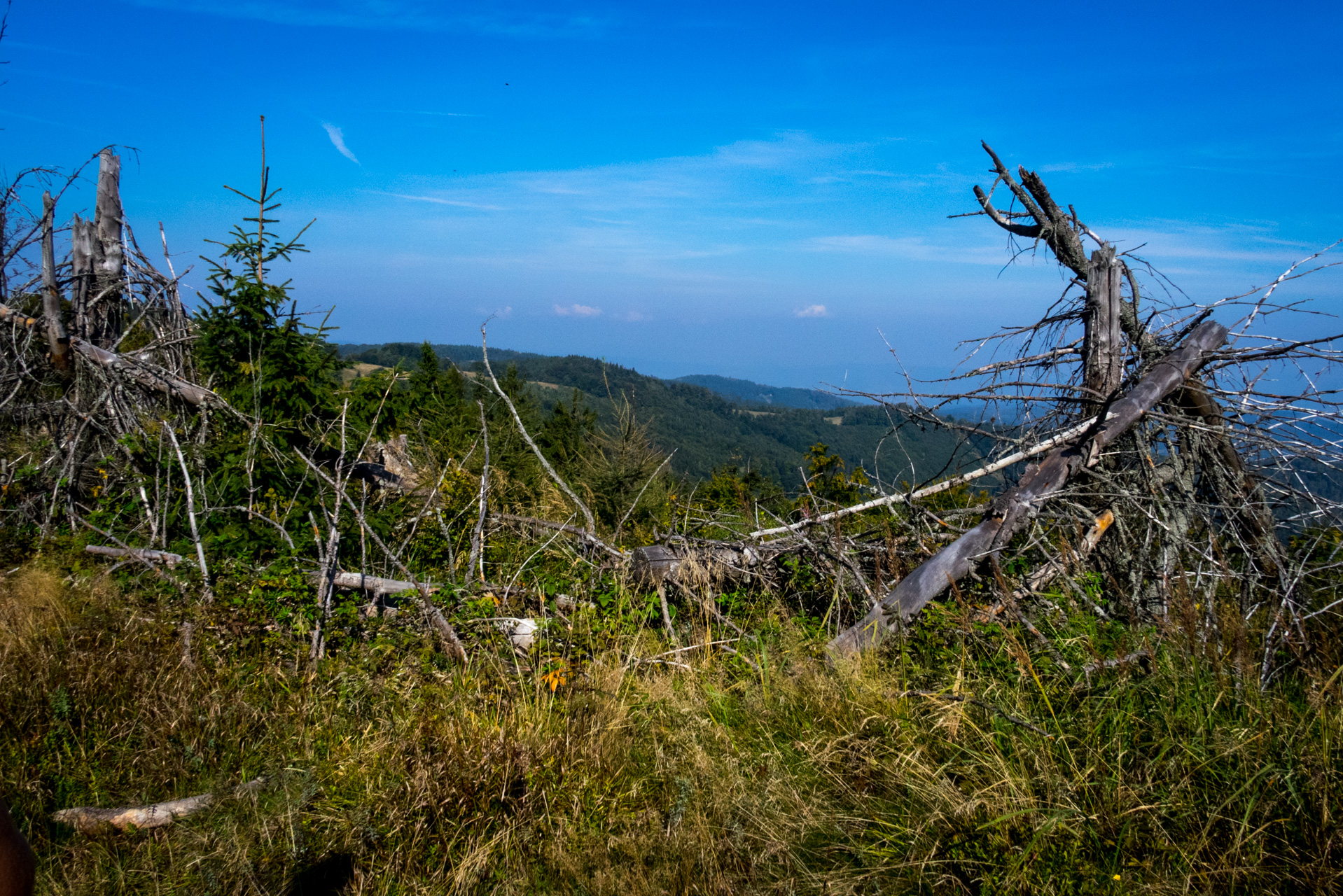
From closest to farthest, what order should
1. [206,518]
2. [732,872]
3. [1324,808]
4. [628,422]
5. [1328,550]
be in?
1. [1324,808]
2. [732,872]
3. [1328,550]
4. [206,518]
5. [628,422]

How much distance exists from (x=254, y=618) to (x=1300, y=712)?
5.12 m

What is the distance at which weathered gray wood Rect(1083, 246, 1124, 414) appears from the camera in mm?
4676

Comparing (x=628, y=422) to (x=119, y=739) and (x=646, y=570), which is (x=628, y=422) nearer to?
(x=646, y=570)

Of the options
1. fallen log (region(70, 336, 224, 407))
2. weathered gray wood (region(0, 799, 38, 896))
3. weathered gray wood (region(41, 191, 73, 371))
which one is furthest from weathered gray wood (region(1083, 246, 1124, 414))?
weathered gray wood (region(41, 191, 73, 371))

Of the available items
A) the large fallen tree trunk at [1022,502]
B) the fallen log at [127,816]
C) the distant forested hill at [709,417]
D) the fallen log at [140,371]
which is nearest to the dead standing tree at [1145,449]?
the large fallen tree trunk at [1022,502]

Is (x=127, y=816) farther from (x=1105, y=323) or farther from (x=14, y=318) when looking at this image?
(x=14, y=318)

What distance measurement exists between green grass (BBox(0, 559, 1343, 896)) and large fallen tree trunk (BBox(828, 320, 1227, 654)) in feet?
0.67

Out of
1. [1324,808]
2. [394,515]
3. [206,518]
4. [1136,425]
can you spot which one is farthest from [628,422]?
[1324,808]

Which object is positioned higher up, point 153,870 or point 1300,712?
point 1300,712

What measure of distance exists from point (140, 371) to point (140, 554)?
2491 mm

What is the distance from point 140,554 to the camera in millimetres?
5184

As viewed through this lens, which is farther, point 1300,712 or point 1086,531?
point 1086,531

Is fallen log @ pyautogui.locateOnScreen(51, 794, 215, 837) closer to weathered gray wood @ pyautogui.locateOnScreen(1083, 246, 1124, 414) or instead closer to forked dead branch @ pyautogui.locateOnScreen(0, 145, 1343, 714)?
forked dead branch @ pyautogui.locateOnScreen(0, 145, 1343, 714)

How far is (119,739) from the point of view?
3.31m
